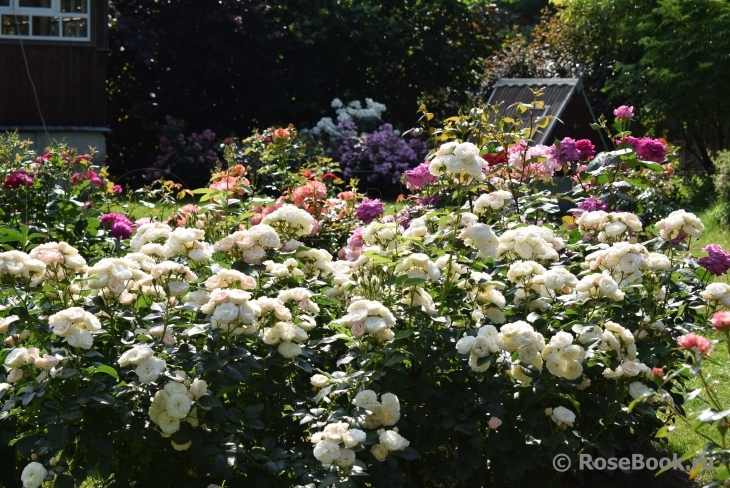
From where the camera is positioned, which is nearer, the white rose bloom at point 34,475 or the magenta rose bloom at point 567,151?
the white rose bloom at point 34,475

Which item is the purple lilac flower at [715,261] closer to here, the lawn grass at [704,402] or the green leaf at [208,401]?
the lawn grass at [704,402]

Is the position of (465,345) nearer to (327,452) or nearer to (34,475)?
(327,452)

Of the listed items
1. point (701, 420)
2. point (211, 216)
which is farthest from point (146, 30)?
point (701, 420)

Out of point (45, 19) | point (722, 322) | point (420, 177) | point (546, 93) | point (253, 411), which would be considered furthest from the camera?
point (546, 93)

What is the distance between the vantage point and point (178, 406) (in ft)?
8.32

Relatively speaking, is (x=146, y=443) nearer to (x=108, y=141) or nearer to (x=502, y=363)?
(x=502, y=363)

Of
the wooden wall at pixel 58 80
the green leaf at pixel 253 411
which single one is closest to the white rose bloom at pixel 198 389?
the green leaf at pixel 253 411

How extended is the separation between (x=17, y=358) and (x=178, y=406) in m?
0.45

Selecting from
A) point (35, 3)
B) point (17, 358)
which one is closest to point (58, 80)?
point (35, 3)

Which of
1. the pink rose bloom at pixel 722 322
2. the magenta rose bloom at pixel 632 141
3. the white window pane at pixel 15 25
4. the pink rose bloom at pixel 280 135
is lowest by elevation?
the white window pane at pixel 15 25

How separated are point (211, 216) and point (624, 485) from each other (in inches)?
71.8

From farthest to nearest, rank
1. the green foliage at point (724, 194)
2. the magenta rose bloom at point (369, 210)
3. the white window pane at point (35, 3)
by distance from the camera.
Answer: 1. the white window pane at point (35, 3)
2. the green foliage at point (724, 194)
3. the magenta rose bloom at point (369, 210)

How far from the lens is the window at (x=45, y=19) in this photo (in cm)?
1106

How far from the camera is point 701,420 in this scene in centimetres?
186
